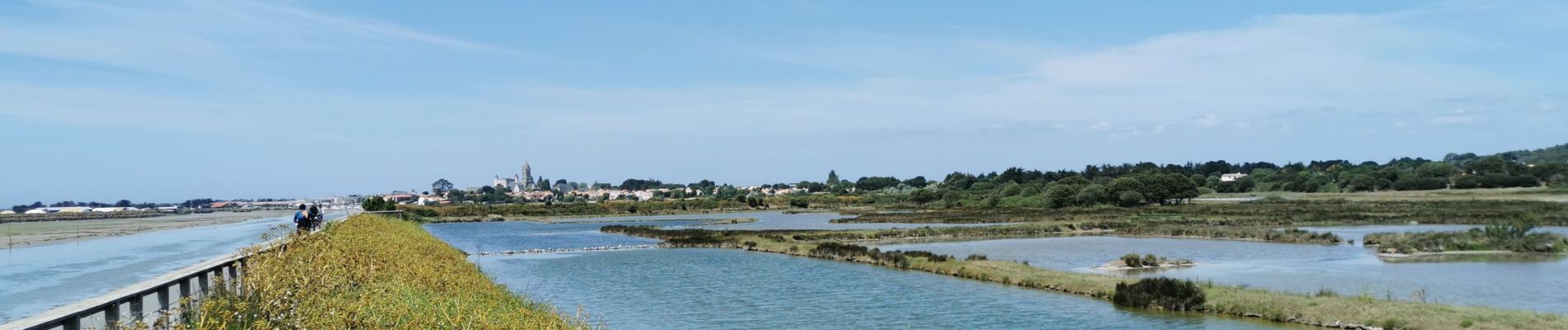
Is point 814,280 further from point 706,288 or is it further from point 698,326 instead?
point 698,326

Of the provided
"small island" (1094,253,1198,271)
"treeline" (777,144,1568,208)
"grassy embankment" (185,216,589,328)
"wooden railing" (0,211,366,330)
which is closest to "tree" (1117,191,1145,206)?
"treeline" (777,144,1568,208)

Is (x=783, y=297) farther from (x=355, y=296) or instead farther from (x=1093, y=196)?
(x=1093, y=196)

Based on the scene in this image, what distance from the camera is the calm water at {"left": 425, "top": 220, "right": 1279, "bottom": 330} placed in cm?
2420

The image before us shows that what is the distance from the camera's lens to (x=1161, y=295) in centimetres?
2522

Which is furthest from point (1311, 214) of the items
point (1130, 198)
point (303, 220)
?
point (303, 220)

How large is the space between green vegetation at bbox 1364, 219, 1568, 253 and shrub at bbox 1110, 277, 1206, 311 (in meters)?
17.9

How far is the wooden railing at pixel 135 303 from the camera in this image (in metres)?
6.49

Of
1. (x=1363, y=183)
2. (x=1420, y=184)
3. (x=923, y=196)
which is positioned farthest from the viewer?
(x=923, y=196)

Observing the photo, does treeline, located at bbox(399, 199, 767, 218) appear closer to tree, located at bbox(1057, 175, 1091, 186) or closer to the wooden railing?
tree, located at bbox(1057, 175, 1091, 186)

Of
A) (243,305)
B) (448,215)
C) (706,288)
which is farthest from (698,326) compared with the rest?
(448,215)

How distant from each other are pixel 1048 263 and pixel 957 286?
905 cm

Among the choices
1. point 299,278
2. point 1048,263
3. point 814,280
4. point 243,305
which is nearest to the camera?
point 243,305

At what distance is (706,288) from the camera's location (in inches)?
1291

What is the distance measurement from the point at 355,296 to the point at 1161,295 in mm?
19495
